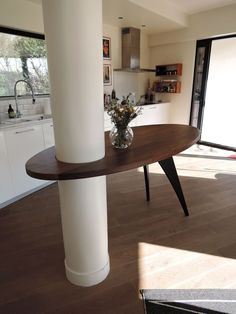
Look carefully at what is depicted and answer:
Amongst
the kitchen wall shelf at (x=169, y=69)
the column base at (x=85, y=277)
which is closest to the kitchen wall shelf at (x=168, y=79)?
the kitchen wall shelf at (x=169, y=69)

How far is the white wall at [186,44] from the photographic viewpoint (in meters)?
3.89

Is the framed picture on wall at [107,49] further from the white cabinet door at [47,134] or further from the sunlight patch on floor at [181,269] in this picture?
the sunlight patch on floor at [181,269]

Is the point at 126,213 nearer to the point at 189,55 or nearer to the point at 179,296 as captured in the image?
the point at 179,296

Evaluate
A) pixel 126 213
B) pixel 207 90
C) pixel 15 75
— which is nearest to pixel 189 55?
pixel 207 90

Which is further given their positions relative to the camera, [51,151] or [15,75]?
[15,75]

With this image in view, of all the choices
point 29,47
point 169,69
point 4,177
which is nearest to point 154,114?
point 169,69

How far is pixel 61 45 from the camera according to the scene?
1134 mm

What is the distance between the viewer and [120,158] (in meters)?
1.39

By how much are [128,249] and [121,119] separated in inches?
44.3

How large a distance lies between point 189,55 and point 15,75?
10.8 ft

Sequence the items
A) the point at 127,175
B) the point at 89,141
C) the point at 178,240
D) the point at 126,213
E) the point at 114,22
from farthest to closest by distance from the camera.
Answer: the point at 114,22
the point at 127,175
the point at 126,213
the point at 178,240
the point at 89,141

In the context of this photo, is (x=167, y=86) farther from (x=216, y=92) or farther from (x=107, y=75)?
(x=107, y=75)

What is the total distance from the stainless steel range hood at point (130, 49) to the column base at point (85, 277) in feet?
12.4

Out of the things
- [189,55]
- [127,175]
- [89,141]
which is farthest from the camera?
[189,55]
